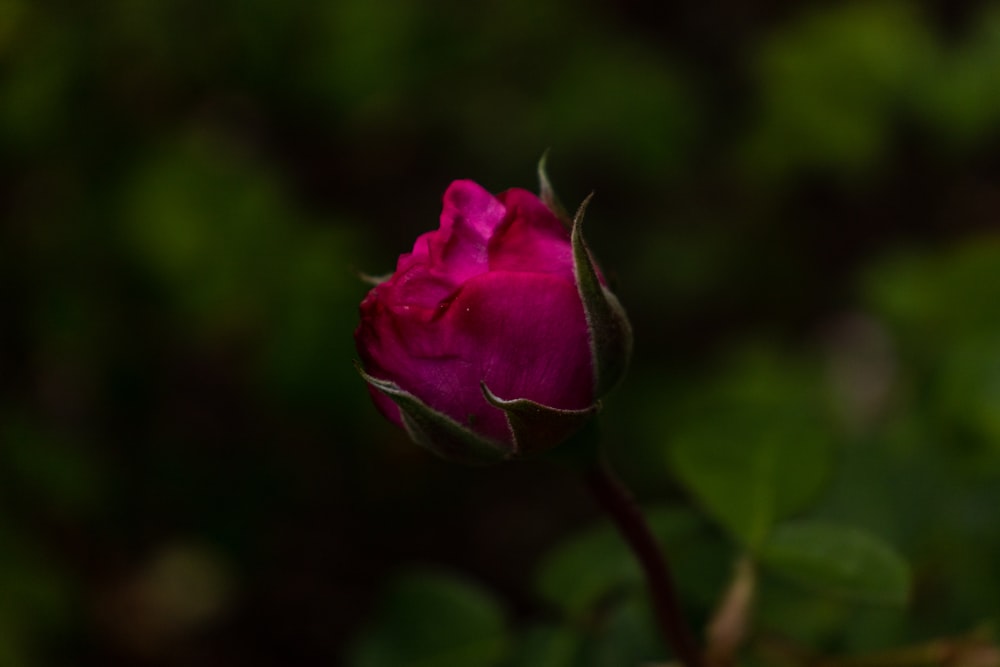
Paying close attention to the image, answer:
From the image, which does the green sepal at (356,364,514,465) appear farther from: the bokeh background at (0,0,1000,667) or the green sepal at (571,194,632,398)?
the bokeh background at (0,0,1000,667)

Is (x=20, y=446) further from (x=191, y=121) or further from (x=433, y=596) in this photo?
(x=433, y=596)

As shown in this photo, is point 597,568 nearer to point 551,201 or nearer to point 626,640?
point 626,640

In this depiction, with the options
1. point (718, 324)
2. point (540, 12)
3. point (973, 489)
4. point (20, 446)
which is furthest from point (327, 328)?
point (718, 324)

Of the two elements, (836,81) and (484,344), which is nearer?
(484,344)

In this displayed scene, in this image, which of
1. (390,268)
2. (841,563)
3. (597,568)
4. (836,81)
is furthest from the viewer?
(390,268)

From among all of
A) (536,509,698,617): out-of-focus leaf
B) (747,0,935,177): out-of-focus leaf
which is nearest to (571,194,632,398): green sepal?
(536,509,698,617): out-of-focus leaf

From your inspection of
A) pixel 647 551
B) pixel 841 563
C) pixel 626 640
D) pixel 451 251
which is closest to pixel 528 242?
pixel 451 251
